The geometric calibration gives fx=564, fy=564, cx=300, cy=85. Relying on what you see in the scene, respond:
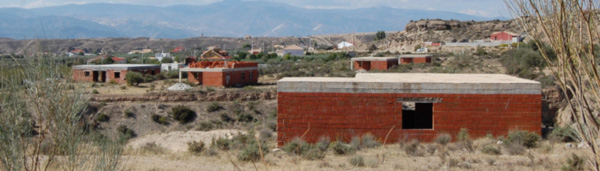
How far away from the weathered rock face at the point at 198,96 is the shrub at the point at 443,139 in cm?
2225

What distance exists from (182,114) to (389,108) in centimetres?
2005

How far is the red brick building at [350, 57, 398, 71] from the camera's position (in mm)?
52375

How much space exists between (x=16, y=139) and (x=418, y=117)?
1695cm

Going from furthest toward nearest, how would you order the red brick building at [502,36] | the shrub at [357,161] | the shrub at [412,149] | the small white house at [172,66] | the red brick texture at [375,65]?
the red brick building at [502,36] < the small white house at [172,66] < the red brick texture at [375,65] < the shrub at [412,149] < the shrub at [357,161]

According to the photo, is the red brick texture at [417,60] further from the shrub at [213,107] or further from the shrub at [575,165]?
the shrub at [575,165]

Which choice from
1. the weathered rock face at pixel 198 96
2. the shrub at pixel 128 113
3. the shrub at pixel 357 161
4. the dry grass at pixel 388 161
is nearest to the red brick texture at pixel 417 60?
the weathered rock face at pixel 198 96

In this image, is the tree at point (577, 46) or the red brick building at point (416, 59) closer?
the tree at point (577, 46)

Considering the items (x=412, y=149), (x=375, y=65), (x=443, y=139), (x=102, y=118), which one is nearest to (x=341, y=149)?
(x=412, y=149)

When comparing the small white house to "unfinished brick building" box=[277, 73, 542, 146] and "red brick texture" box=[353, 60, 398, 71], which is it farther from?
"unfinished brick building" box=[277, 73, 542, 146]

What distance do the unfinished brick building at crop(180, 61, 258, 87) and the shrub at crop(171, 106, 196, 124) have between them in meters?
6.89

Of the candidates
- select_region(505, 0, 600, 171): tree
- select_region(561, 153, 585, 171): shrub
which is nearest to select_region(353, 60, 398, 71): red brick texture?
select_region(561, 153, 585, 171): shrub

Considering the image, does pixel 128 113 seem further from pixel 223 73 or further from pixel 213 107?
pixel 223 73

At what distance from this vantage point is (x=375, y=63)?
5331 centimetres

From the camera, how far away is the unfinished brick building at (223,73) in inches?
1640
